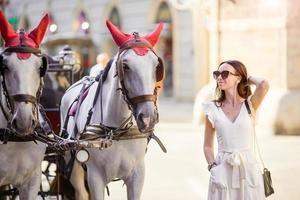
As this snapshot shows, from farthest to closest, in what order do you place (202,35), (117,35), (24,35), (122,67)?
(202,35), (117,35), (122,67), (24,35)

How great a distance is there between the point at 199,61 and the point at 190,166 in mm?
14911

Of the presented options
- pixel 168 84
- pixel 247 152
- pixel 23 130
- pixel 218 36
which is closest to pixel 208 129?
pixel 247 152

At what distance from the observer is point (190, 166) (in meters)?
11.8

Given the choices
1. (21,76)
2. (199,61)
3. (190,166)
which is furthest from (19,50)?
(199,61)

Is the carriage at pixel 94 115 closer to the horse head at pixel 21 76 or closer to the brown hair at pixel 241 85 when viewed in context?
the horse head at pixel 21 76

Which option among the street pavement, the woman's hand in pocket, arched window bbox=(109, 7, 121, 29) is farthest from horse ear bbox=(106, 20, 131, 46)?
arched window bbox=(109, 7, 121, 29)

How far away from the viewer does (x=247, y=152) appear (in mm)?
5461

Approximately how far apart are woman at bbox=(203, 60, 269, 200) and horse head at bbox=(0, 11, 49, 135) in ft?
4.15

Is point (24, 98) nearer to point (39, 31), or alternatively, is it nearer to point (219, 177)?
point (39, 31)

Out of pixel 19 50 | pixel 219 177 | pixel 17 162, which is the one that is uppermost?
pixel 19 50

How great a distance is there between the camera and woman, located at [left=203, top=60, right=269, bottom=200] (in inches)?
213

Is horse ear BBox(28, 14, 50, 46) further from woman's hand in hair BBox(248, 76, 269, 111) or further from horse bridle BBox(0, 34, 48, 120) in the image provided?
woman's hand in hair BBox(248, 76, 269, 111)

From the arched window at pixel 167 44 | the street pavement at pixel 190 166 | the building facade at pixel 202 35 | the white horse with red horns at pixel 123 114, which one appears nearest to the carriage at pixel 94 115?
the white horse with red horns at pixel 123 114

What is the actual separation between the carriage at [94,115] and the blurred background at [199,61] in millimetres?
2726
